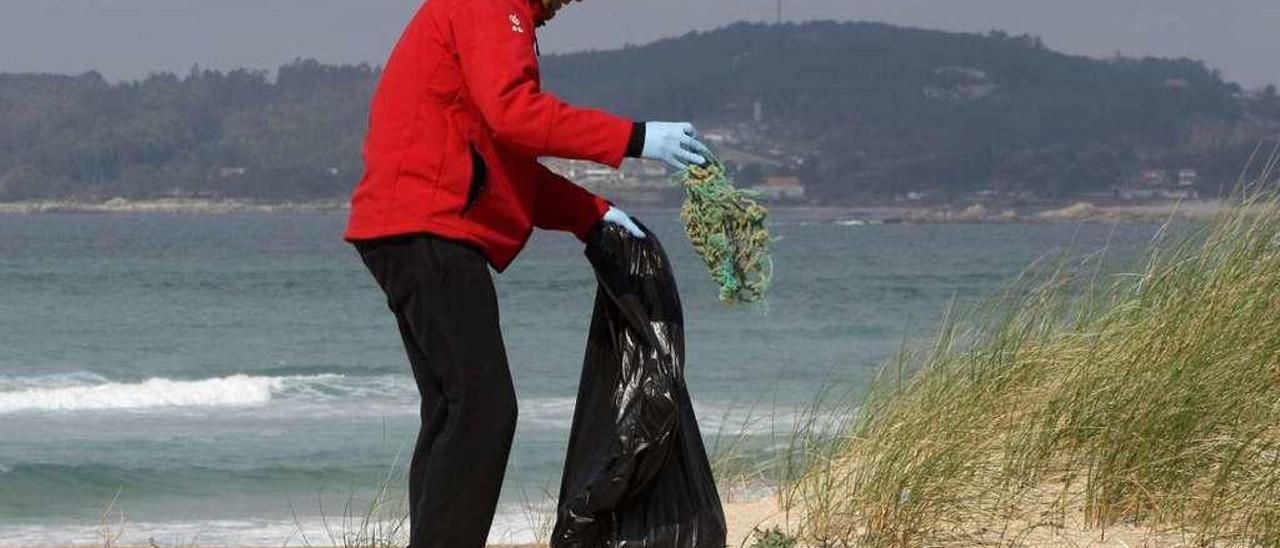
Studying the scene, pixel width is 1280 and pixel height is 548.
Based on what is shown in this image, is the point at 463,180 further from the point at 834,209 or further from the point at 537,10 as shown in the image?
the point at 834,209

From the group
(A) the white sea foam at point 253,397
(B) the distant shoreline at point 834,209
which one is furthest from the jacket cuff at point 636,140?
(B) the distant shoreline at point 834,209

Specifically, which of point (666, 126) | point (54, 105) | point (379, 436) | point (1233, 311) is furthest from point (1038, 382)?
point (54, 105)

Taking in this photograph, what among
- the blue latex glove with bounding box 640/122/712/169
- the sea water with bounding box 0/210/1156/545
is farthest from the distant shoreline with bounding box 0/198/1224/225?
the blue latex glove with bounding box 640/122/712/169

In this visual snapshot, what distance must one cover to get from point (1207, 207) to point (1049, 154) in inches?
3760

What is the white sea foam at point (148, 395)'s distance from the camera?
1628 cm

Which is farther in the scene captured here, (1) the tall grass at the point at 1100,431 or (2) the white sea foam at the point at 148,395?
(2) the white sea foam at the point at 148,395

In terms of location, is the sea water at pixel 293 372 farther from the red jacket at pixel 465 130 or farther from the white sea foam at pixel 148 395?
the red jacket at pixel 465 130

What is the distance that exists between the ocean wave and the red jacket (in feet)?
42.0

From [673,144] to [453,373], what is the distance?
576 millimetres

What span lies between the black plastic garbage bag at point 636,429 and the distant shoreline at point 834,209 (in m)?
65.7

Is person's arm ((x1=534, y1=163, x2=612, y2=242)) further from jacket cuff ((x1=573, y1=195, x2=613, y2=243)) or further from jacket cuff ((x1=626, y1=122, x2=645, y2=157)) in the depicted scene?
jacket cuff ((x1=626, y1=122, x2=645, y2=157))

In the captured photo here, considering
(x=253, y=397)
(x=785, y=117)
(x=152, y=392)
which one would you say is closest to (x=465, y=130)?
(x=253, y=397)

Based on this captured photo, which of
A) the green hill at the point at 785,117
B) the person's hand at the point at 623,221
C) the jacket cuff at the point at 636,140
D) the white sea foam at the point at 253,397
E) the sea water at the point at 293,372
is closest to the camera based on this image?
the jacket cuff at the point at 636,140

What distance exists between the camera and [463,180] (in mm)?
3510
